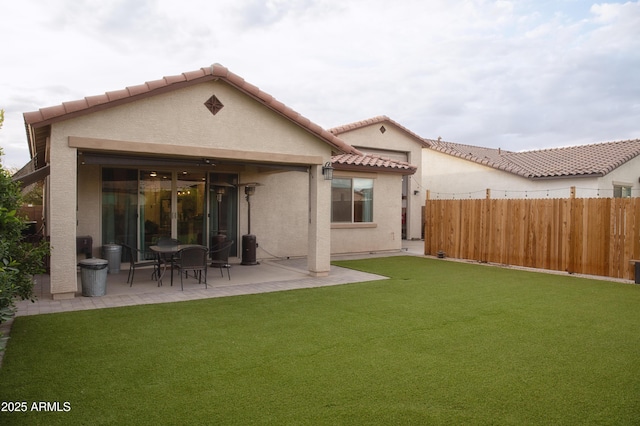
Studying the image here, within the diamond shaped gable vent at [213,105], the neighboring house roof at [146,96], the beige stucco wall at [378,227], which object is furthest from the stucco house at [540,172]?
the diamond shaped gable vent at [213,105]

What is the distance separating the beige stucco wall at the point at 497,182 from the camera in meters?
19.0

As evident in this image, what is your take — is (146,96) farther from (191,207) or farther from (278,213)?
(278,213)

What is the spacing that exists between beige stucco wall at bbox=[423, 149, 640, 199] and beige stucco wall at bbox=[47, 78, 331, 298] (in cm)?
1313

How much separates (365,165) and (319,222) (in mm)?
5435

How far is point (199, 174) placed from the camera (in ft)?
41.7

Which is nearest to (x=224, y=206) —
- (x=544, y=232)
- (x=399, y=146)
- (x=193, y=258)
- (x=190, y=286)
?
(x=190, y=286)

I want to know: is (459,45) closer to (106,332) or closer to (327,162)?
(327,162)

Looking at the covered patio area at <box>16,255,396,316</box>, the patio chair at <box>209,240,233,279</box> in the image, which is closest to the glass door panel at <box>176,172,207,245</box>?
the patio chair at <box>209,240,233,279</box>

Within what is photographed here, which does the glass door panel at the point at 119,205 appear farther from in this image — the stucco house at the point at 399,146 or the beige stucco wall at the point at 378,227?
the stucco house at the point at 399,146

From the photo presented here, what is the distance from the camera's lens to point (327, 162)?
1091cm

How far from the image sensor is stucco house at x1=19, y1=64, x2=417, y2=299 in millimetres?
7957

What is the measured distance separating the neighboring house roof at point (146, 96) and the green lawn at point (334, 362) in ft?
11.4

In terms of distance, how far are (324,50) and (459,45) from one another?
519cm

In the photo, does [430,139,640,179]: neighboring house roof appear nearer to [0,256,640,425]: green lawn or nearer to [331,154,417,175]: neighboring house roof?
[331,154,417,175]: neighboring house roof
